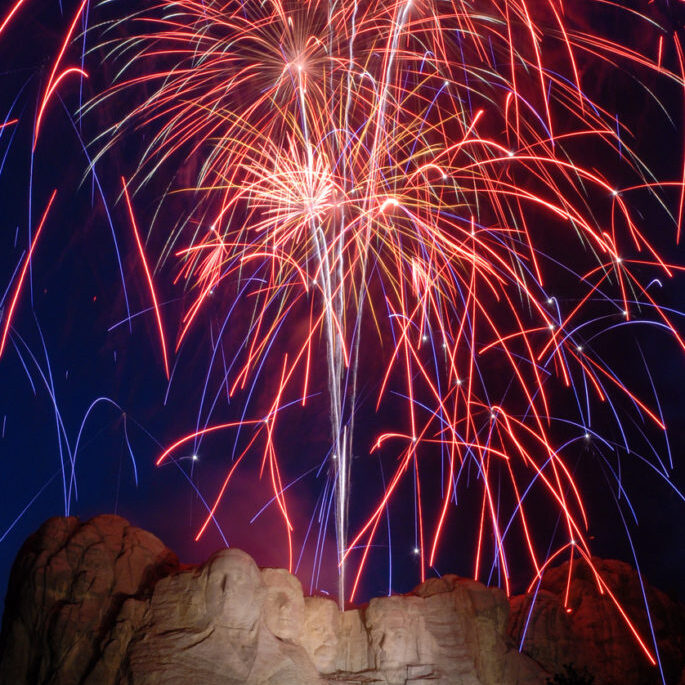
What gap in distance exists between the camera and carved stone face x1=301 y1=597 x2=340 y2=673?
856 inches

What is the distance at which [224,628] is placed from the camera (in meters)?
18.9

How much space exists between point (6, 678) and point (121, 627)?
3.73 meters

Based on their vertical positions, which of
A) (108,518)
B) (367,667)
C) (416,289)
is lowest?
(367,667)

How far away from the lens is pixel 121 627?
59.5ft

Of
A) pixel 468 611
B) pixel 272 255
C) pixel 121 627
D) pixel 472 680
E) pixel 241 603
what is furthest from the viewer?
pixel 272 255

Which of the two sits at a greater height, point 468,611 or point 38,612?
point 38,612

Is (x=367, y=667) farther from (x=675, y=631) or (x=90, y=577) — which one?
(x=675, y=631)

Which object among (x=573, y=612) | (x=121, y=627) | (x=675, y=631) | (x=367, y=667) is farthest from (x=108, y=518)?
(x=675, y=631)

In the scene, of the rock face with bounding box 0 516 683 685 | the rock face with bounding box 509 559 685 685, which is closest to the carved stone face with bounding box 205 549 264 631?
the rock face with bounding box 0 516 683 685

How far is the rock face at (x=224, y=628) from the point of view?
59.6 ft

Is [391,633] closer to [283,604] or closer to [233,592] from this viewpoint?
[283,604]

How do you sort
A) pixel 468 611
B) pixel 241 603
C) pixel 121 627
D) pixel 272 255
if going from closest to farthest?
pixel 121 627 → pixel 241 603 → pixel 468 611 → pixel 272 255

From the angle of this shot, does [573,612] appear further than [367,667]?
Yes

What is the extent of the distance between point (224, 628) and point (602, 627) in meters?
15.5
